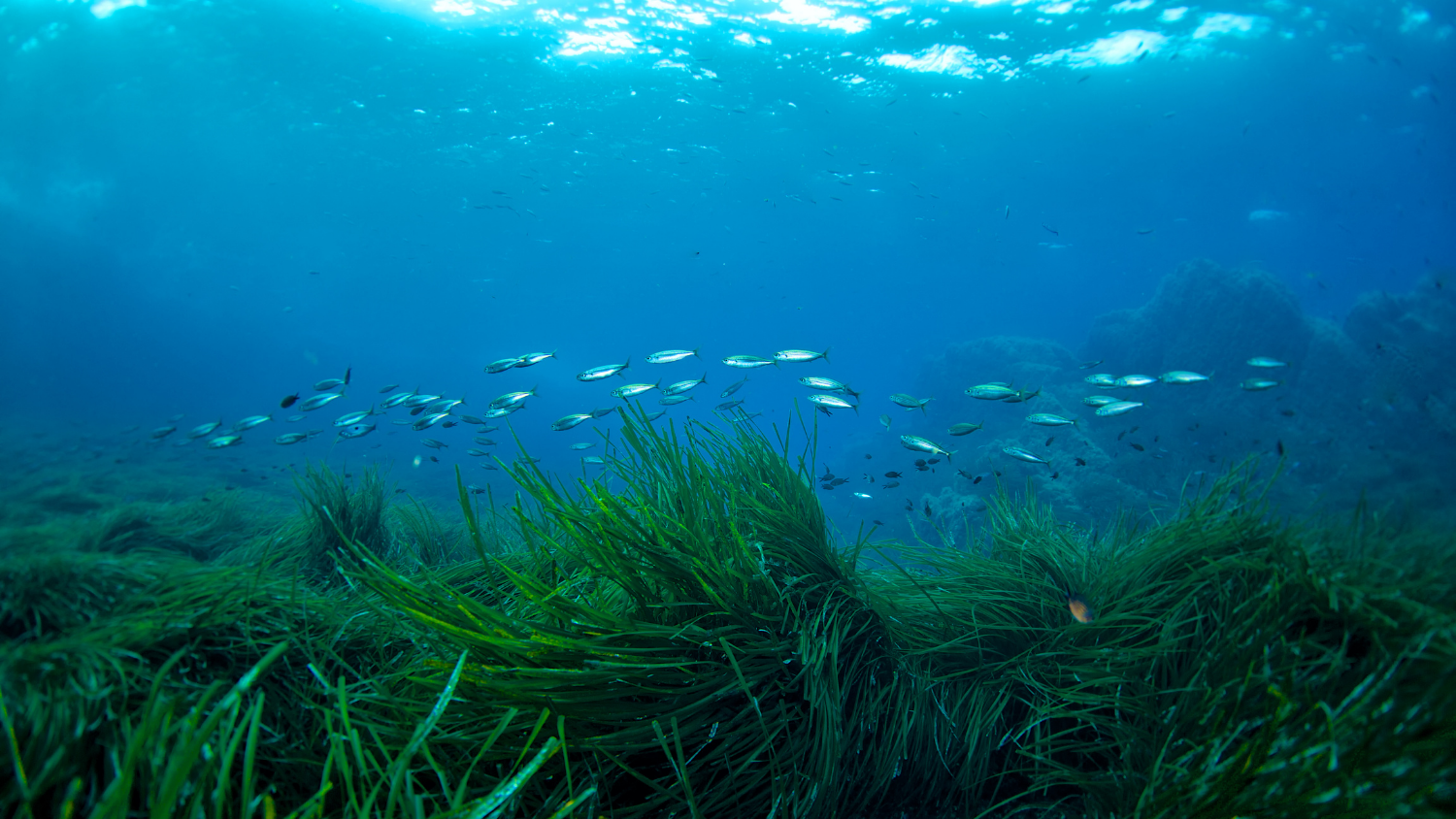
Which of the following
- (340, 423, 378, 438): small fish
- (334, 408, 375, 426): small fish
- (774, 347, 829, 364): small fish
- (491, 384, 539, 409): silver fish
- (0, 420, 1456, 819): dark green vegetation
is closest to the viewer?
(0, 420, 1456, 819): dark green vegetation

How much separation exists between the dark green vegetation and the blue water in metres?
1.03

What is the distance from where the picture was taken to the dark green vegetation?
1.13m

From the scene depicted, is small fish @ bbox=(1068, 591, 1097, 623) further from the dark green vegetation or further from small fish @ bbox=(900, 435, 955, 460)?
small fish @ bbox=(900, 435, 955, 460)

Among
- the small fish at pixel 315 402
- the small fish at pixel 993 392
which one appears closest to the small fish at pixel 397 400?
the small fish at pixel 315 402

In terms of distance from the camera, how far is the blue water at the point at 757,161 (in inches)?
832

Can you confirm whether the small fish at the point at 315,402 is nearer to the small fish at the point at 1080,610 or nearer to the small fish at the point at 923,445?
the small fish at the point at 923,445

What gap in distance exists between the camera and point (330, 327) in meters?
105

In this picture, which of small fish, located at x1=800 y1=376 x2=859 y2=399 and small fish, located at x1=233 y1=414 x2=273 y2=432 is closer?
small fish, located at x1=800 y1=376 x2=859 y2=399

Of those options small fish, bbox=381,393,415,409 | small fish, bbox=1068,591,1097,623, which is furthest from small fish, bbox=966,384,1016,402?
small fish, bbox=381,393,415,409

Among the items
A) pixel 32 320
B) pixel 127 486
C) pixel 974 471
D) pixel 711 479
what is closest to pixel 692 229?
pixel 974 471

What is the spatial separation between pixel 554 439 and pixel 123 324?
114 m

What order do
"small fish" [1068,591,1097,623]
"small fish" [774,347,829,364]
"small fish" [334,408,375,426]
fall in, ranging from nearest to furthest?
"small fish" [1068,591,1097,623]
"small fish" [774,347,829,364]
"small fish" [334,408,375,426]

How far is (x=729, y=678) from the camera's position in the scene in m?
1.73

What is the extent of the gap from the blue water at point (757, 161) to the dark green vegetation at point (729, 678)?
1.03 metres
